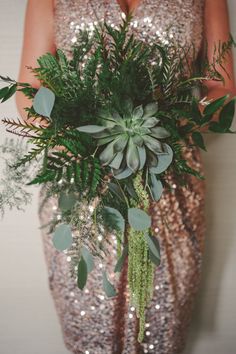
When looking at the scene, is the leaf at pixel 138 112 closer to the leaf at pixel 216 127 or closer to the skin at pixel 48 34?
the leaf at pixel 216 127

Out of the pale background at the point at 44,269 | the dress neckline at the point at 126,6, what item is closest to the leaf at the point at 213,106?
the dress neckline at the point at 126,6

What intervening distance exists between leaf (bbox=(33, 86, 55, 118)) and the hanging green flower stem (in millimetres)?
186

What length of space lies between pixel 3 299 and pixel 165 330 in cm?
42

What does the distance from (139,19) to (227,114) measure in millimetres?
353

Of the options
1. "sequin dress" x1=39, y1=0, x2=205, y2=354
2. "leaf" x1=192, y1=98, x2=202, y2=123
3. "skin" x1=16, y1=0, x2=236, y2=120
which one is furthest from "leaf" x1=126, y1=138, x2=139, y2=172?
"skin" x1=16, y1=0, x2=236, y2=120

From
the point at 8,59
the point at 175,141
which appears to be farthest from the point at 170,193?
the point at 8,59

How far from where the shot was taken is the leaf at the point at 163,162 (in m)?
0.76

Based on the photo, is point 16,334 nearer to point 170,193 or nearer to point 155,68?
point 170,193

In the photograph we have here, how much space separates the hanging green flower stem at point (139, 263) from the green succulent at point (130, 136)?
54mm

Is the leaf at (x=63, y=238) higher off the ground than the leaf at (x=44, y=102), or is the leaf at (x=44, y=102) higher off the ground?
the leaf at (x=44, y=102)

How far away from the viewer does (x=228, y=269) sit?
128 centimetres

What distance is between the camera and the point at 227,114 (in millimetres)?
758

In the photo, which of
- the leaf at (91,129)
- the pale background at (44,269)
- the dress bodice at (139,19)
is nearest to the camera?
the leaf at (91,129)

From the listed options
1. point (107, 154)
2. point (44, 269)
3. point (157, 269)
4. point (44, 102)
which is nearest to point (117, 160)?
point (107, 154)
